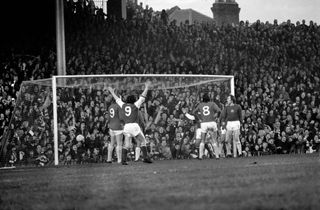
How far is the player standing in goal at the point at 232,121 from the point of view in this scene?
20219 millimetres

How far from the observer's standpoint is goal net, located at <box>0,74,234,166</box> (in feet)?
62.1

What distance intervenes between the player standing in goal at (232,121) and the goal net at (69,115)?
3.63 feet

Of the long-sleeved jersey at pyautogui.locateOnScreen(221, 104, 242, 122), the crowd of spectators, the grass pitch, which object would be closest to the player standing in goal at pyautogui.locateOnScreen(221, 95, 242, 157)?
the long-sleeved jersey at pyautogui.locateOnScreen(221, 104, 242, 122)

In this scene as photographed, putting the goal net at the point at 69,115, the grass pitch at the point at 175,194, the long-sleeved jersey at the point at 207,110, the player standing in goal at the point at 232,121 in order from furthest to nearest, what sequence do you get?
the player standing in goal at the point at 232,121 → the long-sleeved jersey at the point at 207,110 → the goal net at the point at 69,115 → the grass pitch at the point at 175,194

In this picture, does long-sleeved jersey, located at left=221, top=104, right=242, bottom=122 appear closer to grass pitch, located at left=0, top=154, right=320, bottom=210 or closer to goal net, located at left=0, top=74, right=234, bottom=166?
goal net, located at left=0, top=74, right=234, bottom=166

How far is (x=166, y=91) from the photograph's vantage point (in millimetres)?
20859

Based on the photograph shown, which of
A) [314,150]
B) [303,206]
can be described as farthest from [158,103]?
[303,206]

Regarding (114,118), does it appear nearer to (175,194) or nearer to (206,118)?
(206,118)

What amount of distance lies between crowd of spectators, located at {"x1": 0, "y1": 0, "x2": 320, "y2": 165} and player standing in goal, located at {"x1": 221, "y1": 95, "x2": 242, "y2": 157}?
1.00m

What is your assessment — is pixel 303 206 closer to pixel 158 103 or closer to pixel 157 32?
pixel 158 103

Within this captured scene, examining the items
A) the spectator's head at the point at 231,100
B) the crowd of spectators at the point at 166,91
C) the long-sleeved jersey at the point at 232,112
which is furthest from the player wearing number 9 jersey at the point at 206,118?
the crowd of spectators at the point at 166,91

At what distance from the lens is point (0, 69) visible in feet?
80.1

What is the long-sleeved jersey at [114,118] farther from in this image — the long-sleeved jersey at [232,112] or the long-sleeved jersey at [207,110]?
the long-sleeved jersey at [232,112]

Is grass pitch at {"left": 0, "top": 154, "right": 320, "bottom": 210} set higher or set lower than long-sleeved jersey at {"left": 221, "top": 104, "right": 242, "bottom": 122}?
lower
